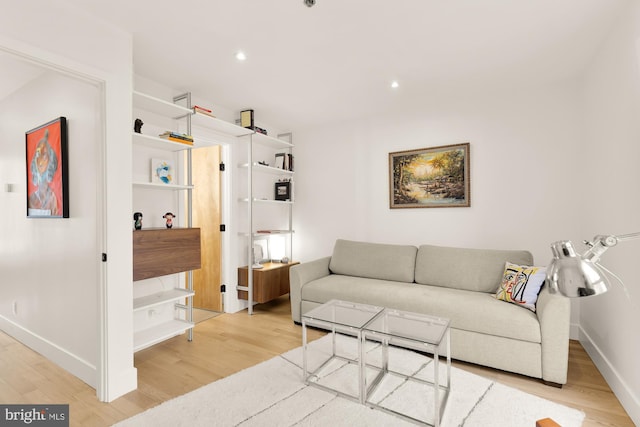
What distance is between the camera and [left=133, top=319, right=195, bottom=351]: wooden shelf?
2.58 meters

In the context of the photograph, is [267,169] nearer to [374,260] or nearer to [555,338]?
[374,260]

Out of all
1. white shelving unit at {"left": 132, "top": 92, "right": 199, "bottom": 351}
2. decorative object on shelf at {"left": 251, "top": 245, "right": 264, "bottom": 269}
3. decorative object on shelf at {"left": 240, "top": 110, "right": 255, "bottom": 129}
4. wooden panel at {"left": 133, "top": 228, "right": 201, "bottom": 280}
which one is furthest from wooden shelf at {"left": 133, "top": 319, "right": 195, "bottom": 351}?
decorative object on shelf at {"left": 240, "top": 110, "right": 255, "bottom": 129}

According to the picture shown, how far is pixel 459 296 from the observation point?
2834 mm

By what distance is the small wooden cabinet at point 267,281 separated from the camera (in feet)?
12.7

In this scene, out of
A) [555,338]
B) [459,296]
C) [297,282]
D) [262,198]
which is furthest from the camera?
[262,198]

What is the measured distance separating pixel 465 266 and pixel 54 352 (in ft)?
11.8

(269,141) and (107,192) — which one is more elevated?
(269,141)

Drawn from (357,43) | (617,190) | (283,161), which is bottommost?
(617,190)

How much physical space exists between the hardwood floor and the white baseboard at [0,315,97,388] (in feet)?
0.14

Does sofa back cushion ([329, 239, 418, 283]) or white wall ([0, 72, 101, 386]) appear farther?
sofa back cushion ([329, 239, 418, 283])

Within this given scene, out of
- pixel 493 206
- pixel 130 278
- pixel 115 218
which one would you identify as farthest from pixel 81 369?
pixel 493 206

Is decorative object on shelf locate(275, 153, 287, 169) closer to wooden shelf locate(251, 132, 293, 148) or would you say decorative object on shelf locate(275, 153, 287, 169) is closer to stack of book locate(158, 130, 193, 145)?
wooden shelf locate(251, 132, 293, 148)

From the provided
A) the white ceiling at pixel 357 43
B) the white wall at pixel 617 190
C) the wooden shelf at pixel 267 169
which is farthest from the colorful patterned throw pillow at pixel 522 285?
the wooden shelf at pixel 267 169

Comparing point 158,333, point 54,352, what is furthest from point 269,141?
point 54,352
